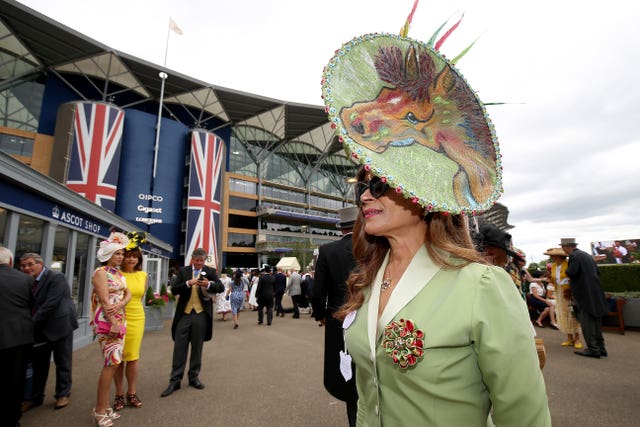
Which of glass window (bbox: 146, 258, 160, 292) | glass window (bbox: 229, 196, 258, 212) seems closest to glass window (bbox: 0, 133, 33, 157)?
glass window (bbox: 229, 196, 258, 212)

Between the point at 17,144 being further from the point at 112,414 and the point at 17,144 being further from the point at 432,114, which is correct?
the point at 432,114

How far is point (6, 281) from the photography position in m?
3.29

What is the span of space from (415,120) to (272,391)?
4.45 meters

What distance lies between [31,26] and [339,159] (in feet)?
149

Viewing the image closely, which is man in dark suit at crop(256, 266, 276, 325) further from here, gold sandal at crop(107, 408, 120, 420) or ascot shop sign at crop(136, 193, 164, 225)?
ascot shop sign at crop(136, 193, 164, 225)

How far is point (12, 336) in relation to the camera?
3203 mm

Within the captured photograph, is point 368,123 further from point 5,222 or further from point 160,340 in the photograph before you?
point 160,340

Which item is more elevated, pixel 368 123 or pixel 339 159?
pixel 339 159

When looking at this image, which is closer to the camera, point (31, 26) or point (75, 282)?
point (75, 282)

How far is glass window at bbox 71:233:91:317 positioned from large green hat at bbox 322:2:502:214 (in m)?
9.06

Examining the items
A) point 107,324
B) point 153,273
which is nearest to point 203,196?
point 153,273

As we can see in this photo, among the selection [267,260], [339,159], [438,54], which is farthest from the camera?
[339,159]

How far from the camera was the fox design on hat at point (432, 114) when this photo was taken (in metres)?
1.04

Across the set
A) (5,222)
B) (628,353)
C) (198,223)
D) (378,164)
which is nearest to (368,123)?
(378,164)
